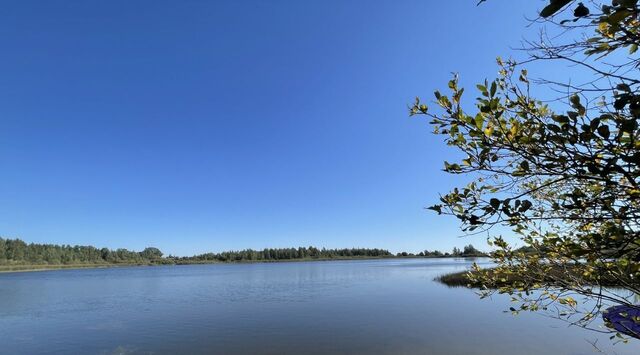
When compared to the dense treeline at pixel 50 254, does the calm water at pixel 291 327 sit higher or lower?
lower

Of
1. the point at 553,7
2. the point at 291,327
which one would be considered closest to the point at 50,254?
Result: the point at 291,327

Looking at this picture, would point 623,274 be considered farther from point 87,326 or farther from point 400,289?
point 400,289

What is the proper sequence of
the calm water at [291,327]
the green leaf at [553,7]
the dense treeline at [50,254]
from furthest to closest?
the dense treeline at [50,254] < the calm water at [291,327] < the green leaf at [553,7]

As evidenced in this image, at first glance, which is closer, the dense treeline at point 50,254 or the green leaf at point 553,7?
the green leaf at point 553,7

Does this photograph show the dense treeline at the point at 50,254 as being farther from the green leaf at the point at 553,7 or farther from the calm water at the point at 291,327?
the green leaf at the point at 553,7

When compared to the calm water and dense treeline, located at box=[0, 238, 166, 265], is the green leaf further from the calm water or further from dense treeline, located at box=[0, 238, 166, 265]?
dense treeline, located at box=[0, 238, 166, 265]

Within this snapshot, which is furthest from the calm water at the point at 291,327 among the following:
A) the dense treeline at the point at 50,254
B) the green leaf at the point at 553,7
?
the dense treeline at the point at 50,254

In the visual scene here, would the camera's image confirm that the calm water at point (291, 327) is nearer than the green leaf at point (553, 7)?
No

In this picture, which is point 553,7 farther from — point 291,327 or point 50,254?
point 50,254

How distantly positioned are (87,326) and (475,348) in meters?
24.4

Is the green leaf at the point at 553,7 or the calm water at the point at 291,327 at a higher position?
the green leaf at the point at 553,7

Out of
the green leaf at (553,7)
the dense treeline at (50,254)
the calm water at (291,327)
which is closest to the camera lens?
the green leaf at (553,7)

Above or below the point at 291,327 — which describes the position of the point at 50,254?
above

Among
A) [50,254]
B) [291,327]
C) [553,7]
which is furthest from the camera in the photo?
[50,254]
